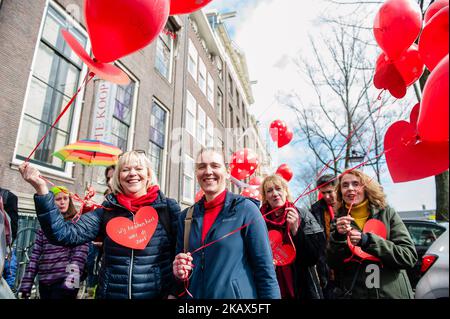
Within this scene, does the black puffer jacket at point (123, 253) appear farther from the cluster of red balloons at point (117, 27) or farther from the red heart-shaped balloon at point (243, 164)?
the red heart-shaped balloon at point (243, 164)

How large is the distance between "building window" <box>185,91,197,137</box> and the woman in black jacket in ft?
34.7

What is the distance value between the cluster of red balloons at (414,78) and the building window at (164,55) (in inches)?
370

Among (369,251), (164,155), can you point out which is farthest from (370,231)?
(164,155)

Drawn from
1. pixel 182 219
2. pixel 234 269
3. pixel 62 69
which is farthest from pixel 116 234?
pixel 62 69

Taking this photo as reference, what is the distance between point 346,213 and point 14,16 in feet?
19.0

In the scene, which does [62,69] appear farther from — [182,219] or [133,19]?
[182,219]

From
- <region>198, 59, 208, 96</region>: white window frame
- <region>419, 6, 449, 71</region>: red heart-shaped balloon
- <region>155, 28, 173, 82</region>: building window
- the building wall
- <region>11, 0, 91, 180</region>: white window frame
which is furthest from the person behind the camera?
<region>198, 59, 208, 96</region>: white window frame

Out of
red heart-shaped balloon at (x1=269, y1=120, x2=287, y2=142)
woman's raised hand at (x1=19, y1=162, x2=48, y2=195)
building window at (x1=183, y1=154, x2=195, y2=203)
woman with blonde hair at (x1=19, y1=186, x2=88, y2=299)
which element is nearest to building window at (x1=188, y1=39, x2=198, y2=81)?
building window at (x1=183, y1=154, x2=195, y2=203)

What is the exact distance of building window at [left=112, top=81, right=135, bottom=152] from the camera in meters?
7.52

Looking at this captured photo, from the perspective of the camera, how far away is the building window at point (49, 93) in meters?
5.05

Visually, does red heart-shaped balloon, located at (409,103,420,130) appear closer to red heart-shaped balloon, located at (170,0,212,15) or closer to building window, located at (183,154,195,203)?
red heart-shaped balloon, located at (170,0,212,15)

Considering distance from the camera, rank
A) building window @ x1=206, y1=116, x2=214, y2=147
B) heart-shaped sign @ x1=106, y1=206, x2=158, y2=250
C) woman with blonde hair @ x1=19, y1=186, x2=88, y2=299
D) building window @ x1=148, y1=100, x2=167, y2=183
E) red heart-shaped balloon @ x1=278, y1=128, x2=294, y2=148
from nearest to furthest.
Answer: heart-shaped sign @ x1=106, y1=206, x2=158, y2=250
woman with blonde hair @ x1=19, y1=186, x2=88, y2=299
red heart-shaped balloon @ x1=278, y1=128, x2=294, y2=148
building window @ x1=148, y1=100, x2=167, y2=183
building window @ x1=206, y1=116, x2=214, y2=147
